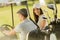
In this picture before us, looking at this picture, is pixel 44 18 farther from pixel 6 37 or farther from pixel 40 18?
pixel 6 37

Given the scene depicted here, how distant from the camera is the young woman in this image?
75.8 inches

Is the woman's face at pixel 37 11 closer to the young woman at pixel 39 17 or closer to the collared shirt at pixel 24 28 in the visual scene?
the young woman at pixel 39 17

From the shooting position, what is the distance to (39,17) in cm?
209

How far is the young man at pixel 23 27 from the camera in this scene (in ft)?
6.11

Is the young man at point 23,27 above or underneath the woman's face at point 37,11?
underneath

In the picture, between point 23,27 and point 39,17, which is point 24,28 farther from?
point 39,17

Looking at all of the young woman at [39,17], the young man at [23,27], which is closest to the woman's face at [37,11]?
the young woman at [39,17]

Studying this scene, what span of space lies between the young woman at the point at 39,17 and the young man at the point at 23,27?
0.33 ft

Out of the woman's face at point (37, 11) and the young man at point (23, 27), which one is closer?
the young man at point (23, 27)

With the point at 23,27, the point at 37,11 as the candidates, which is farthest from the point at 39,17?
the point at 23,27

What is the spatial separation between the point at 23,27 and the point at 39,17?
0.28 metres

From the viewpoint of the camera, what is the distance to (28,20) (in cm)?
188

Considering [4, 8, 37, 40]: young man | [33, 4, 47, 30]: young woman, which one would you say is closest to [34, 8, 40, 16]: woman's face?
[33, 4, 47, 30]: young woman

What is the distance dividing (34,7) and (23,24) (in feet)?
0.78
